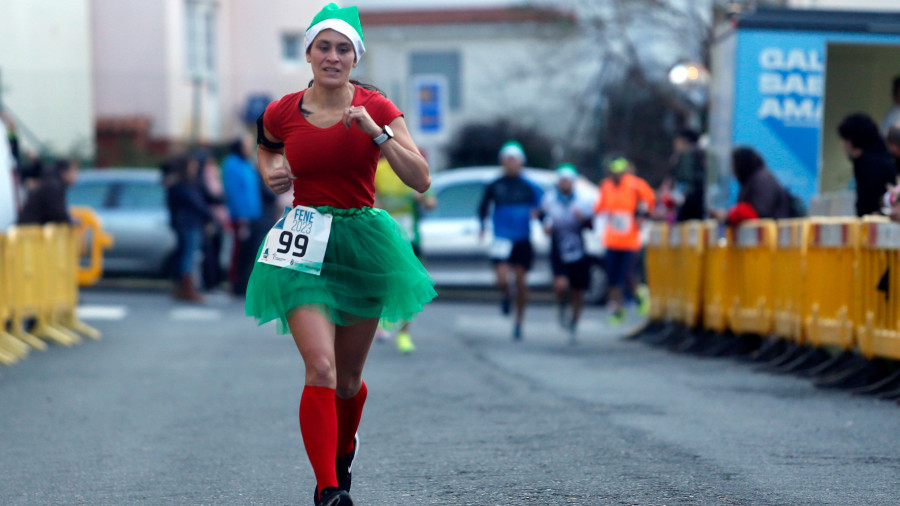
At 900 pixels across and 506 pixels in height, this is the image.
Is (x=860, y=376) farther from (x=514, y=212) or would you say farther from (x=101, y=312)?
(x=101, y=312)

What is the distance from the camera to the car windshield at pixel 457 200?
18.9 m

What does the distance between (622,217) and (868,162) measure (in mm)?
7400

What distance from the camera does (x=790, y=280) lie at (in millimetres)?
10594

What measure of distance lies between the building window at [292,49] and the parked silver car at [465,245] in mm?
19287

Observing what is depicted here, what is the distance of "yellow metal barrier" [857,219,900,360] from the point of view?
28.1ft

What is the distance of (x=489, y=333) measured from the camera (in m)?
14.9

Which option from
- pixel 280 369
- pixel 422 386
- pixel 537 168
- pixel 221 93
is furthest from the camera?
pixel 537 168

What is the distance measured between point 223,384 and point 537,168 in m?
27.9

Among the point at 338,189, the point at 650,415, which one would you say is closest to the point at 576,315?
the point at 650,415

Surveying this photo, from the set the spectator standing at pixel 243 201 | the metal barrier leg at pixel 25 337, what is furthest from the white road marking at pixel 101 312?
the metal barrier leg at pixel 25 337

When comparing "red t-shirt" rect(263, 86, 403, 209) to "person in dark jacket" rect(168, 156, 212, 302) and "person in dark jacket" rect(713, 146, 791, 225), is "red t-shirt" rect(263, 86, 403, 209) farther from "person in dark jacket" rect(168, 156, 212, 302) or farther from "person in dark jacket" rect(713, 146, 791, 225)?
"person in dark jacket" rect(168, 156, 212, 302)

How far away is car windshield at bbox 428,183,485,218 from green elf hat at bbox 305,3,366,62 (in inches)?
543

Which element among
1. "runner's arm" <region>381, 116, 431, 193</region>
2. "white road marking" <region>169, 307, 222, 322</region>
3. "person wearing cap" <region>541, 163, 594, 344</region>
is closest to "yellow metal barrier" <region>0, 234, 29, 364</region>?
"white road marking" <region>169, 307, 222, 322</region>

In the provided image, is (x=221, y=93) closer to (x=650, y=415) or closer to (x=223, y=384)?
(x=223, y=384)
